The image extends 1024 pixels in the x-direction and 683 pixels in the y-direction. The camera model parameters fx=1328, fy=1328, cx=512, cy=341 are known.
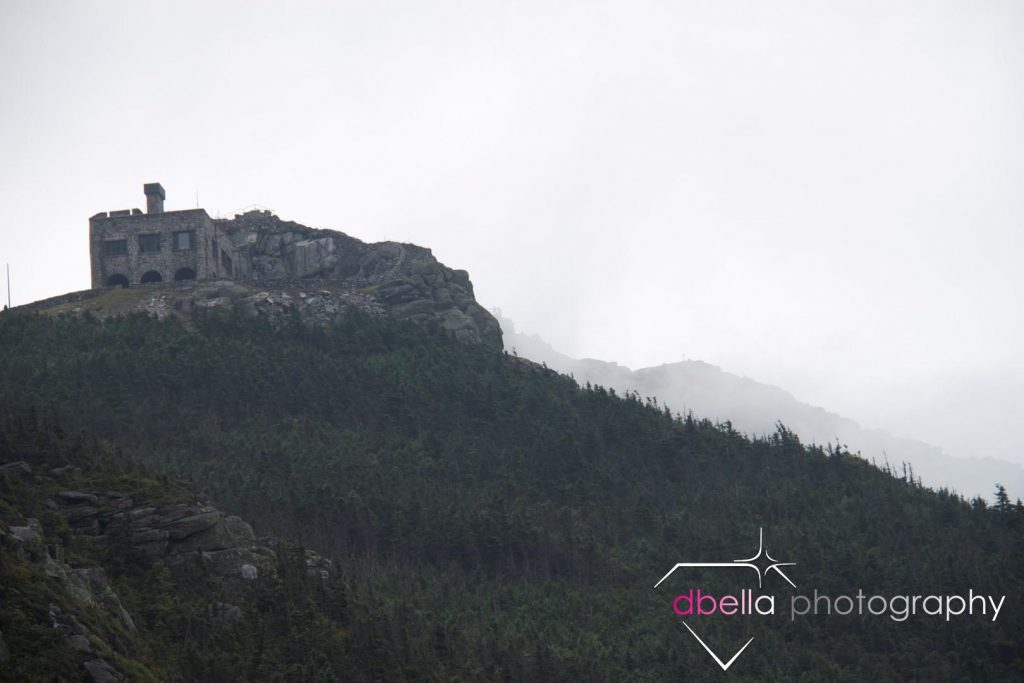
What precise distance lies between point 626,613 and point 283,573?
3138 cm

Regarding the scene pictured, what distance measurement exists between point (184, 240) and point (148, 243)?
160 inches

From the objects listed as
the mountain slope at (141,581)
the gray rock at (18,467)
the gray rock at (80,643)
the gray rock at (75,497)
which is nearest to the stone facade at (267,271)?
the mountain slope at (141,581)

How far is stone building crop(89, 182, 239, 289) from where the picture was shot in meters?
150

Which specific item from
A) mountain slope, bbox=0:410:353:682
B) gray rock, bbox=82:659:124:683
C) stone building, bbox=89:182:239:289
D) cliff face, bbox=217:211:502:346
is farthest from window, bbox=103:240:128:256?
gray rock, bbox=82:659:124:683

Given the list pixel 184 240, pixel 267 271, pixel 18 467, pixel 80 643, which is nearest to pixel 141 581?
pixel 18 467

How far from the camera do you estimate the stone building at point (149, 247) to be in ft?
493

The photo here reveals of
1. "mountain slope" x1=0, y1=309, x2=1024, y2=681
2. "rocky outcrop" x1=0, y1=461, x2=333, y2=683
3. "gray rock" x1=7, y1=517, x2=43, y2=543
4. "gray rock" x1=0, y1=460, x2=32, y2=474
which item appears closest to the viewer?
"gray rock" x1=7, y1=517, x2=43, y2=543

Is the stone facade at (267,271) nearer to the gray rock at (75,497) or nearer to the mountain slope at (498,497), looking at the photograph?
the mountain slope at (498,497)

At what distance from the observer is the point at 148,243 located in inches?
5930

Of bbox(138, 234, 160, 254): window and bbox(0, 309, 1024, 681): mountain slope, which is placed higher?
bbox(138, 234, 160, 254): window

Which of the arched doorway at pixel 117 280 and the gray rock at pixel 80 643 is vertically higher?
the arched doorway at pixel 117 280

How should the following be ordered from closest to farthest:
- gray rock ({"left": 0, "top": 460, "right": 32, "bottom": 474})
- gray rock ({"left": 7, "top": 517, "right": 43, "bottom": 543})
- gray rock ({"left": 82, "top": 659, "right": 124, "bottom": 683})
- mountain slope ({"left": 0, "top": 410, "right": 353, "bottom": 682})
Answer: gray rock ({"left": 82, "top": 659, "right": 124, "bottom": 683})
mountain slope ({"left": 0, "top": 410, "right": 353, "bottom": 682})
gray rock ({"left": 7, "top": 517, "right": 43, "bottom": 543})
gray rock ({"left": 0, "top": 460, "right": 32, "bottom": 474})
